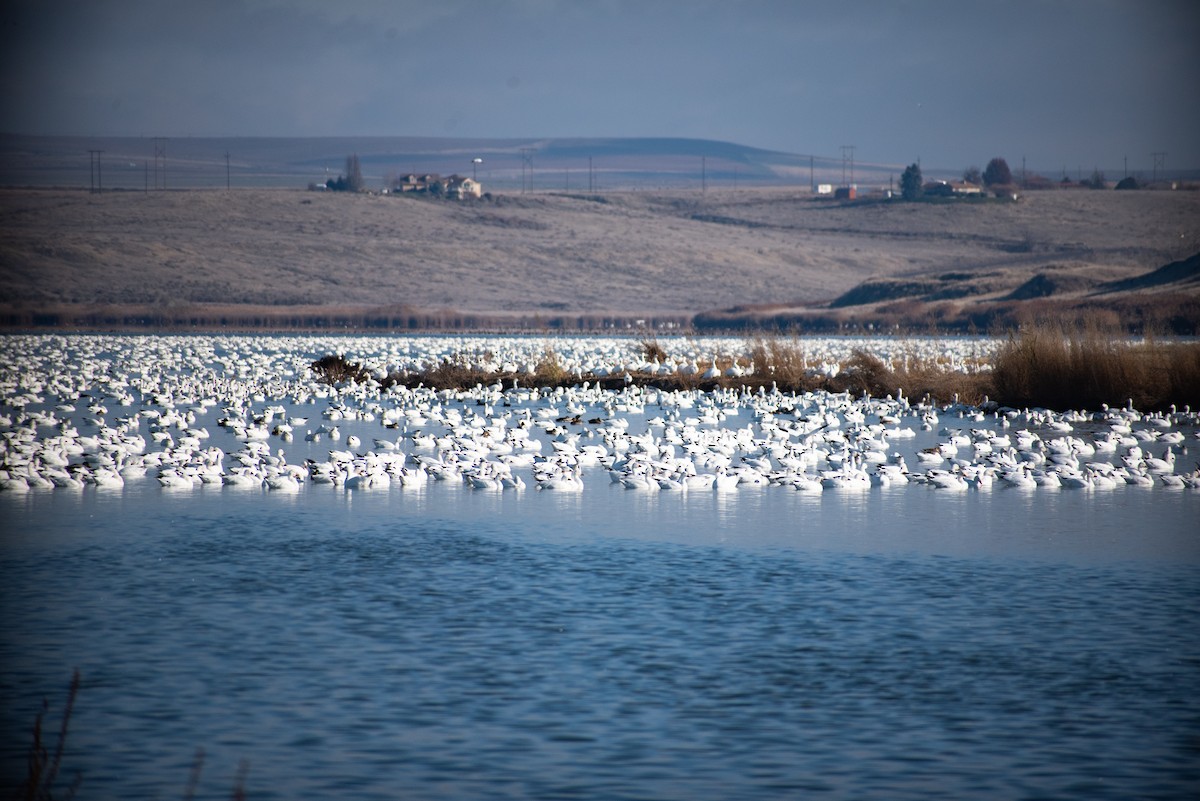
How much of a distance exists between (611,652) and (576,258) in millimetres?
90369

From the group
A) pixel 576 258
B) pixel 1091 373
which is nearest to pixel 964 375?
pixel 1091 373

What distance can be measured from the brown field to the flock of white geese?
35.9 metres

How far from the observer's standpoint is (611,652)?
800 cm

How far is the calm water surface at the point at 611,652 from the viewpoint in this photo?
6.16 metres

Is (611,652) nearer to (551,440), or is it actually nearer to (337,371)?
(551,440)

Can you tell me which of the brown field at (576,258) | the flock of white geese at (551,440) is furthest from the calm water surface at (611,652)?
the brown field at (576,258)

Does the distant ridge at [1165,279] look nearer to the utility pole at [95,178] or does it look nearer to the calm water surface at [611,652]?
the calm water surface at [611,652]

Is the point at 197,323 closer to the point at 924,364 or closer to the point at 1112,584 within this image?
the point at 924,364

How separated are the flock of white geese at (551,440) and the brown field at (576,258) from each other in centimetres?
3593

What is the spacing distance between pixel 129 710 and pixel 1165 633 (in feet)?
18.9

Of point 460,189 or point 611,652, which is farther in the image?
point 460,189

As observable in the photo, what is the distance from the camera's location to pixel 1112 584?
993cm

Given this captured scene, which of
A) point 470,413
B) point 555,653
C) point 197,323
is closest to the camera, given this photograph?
point 555,653

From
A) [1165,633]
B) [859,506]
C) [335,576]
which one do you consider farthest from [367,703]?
[859,506]
